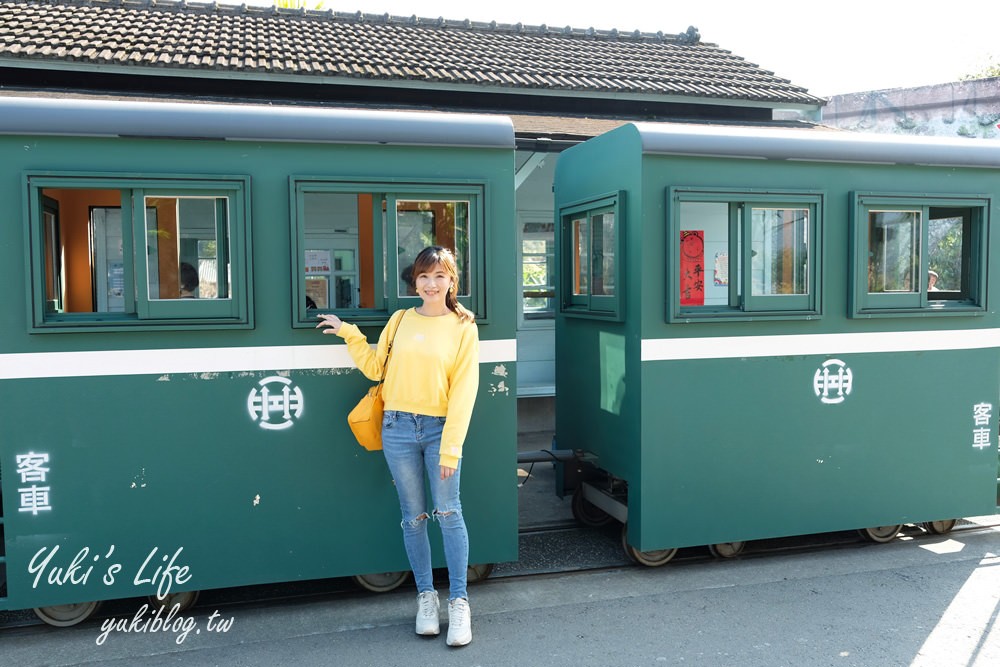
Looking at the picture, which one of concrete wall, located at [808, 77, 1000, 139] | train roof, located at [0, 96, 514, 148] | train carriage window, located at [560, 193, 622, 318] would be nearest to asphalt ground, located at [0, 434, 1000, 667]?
train carriage window, located at [560, 193, 622, 318]

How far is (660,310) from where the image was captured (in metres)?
4.86

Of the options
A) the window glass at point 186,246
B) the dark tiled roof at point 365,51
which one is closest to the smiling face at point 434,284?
the window glass at point 186,246

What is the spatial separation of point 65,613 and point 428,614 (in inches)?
73.8

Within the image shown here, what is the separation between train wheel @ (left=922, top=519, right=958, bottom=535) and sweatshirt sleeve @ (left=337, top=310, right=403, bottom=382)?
3997 millimetres

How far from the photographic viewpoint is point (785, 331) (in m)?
5.12

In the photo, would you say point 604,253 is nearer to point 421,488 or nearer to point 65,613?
point 421,488

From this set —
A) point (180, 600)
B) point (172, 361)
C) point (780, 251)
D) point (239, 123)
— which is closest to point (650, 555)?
point (780, 251)

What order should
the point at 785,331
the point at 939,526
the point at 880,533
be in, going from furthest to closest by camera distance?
the point at 939,526 → the point at 880,533 → the point at 785,331

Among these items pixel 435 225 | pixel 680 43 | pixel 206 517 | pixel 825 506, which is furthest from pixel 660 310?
pixel 680 43

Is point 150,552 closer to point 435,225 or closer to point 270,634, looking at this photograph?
point 270,634

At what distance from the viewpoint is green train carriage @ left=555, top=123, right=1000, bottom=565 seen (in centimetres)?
490

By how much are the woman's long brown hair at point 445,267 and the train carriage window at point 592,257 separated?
4.17ft

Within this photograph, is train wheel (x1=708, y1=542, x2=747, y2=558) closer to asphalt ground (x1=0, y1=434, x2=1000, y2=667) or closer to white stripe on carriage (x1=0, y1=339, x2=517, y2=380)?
asphalt ground (x1=0, y1=434, x2=1000, y2=667)

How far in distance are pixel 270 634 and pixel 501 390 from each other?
5.71 ft
